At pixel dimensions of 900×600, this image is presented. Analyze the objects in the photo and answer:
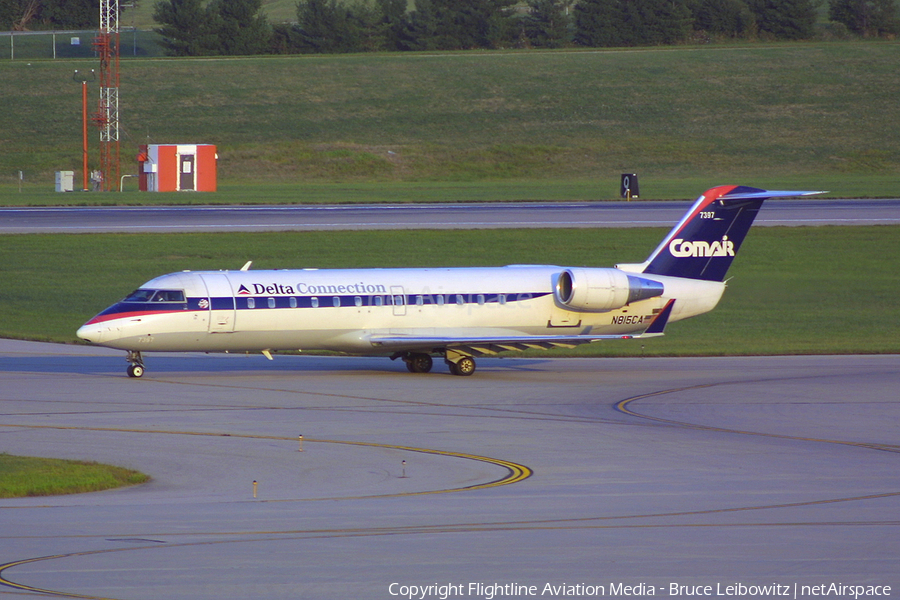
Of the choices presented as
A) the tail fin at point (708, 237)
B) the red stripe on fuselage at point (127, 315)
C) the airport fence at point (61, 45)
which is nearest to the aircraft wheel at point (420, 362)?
the tail fin at point (708, 237)

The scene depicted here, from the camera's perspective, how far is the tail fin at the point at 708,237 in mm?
31266

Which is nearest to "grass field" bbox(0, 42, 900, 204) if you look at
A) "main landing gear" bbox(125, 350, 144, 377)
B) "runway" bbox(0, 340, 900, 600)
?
"main landing gear" bbox(125, 350, 144, 377)

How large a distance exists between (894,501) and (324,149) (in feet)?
276

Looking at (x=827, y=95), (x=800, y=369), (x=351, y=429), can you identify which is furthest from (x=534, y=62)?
(x=351, y=429)

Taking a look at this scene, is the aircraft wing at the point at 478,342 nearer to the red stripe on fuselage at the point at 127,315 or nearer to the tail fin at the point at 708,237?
the tail fin at the point at 708,237

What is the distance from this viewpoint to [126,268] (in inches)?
1874

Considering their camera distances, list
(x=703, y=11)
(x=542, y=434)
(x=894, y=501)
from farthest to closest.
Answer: (x=703, y=11), (x=542, y=434), (x=894, y=501)

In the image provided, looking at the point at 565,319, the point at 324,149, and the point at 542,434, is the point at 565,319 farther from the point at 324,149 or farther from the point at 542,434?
the point at 324,149

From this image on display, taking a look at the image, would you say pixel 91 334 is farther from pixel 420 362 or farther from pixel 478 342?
pixel 478 342

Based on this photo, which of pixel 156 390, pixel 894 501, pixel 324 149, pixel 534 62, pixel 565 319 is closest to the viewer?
pixel 894 501

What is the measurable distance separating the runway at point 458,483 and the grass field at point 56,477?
1.33 feet

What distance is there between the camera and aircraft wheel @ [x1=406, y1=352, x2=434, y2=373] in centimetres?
2998

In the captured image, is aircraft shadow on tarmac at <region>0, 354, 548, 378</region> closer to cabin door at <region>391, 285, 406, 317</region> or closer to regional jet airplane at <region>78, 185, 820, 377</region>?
regional jet airplane at <region>78, 185, 820, 377</region>

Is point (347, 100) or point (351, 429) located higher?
point (347, 100)
